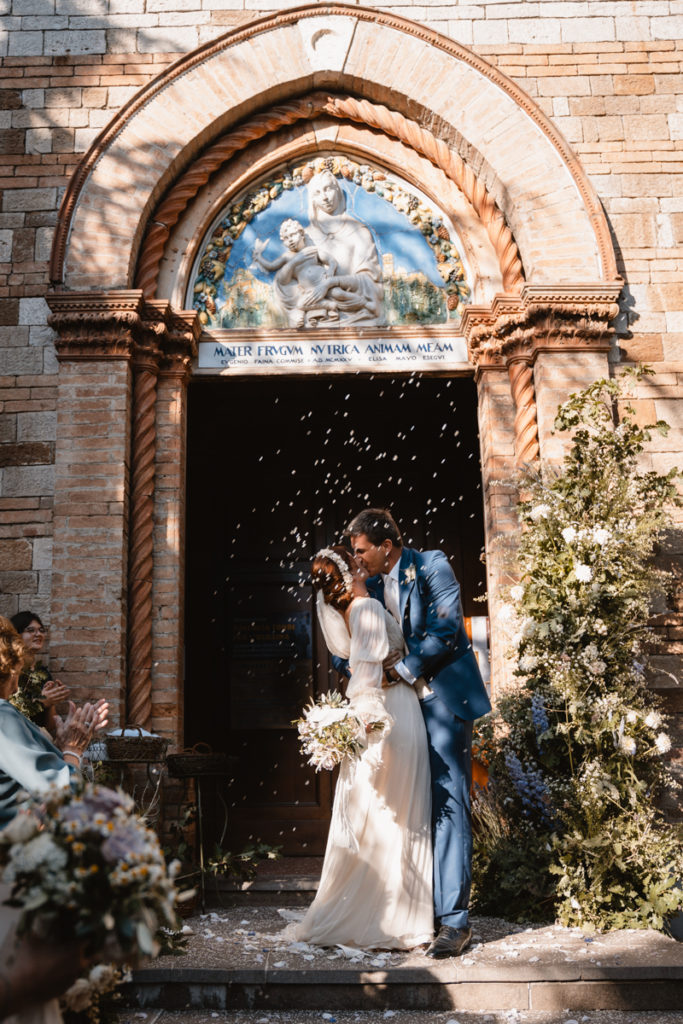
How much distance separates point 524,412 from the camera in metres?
6.74

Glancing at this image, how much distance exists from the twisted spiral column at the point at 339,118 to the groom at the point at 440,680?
2953 mm

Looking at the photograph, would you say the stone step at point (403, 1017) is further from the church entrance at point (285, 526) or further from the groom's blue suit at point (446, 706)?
the church entrance at point (285, 526)

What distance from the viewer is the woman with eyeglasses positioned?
5.48 m

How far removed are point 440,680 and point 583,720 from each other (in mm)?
1119

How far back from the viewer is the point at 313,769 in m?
8.23

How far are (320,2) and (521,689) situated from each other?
521cm

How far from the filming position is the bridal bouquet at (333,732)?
4340 millimetres

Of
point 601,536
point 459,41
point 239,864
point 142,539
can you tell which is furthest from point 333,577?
point 459,41

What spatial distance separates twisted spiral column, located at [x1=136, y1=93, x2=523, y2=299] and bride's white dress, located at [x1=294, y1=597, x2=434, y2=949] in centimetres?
353

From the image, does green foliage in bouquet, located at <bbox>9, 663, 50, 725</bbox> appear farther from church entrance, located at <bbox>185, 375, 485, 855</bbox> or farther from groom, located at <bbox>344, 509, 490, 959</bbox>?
church entrance, located at <bbox>185, 375, 485, 855</bbox>

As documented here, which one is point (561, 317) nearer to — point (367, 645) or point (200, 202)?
point (200, 202)

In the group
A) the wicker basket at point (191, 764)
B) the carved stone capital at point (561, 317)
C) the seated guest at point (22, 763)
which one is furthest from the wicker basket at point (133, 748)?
the carved stone capital at point (561, 317)

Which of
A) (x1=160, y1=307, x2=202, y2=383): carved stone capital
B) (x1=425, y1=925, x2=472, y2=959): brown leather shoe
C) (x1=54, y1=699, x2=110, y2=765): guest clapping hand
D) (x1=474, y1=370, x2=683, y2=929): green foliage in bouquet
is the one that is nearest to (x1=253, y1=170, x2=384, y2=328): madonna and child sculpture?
(x1=160, y1=307, x2=202, y2=383): carved stone capital

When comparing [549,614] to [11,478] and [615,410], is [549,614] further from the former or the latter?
[11,478]
